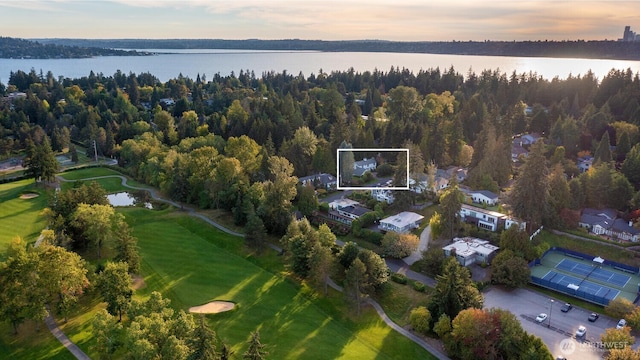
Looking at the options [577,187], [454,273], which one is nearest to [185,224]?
[454,273]

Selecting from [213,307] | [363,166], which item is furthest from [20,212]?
[363,166]

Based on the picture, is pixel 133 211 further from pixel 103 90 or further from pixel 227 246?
pixel 103 90

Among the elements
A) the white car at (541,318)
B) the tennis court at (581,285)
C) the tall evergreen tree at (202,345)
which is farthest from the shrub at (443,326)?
the tall evergreen tree at (202,345)

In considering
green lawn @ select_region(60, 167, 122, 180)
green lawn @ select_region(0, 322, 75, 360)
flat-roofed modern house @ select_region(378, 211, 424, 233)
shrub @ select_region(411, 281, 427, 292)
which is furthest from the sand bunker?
green lawn @ select_region(60, 167, 122, 180)

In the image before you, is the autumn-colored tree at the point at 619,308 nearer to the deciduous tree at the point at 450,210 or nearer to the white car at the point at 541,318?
the white car at the point at 541,318

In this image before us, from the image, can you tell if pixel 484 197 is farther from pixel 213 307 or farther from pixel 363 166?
pixel 213 307

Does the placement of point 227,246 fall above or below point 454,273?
below
